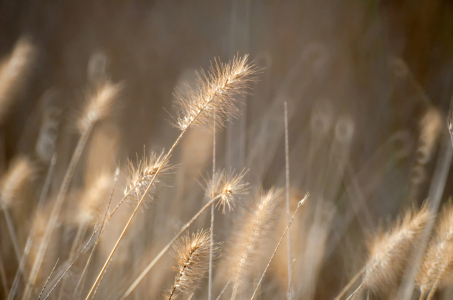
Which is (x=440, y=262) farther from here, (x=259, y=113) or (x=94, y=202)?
(x=259, y=113)

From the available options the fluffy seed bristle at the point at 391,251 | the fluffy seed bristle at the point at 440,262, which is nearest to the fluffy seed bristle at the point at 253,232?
the fluffy seed bristle at the point at 391,251

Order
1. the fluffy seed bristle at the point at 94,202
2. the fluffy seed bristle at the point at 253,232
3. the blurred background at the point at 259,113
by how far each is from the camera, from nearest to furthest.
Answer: the fluffy seed bristle at the point at 253,232 < the fluffy seed bristle at the point at 94,202 < the blurred background at the point at 259,113

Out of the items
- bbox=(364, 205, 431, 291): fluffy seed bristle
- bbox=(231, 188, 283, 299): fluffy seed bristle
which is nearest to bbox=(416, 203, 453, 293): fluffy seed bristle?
bbox=(364, 205, 431, 291): fluffy seed bristle

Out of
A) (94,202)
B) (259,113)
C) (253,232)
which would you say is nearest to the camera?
(253,232)

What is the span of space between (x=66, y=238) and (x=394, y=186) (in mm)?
1633

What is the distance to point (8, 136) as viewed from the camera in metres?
1.28

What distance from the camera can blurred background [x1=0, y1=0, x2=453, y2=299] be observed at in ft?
4.06

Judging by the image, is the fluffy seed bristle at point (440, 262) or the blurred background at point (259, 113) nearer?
the fluffy seed bristle at point (440, 262)

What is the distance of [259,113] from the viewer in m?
1.54

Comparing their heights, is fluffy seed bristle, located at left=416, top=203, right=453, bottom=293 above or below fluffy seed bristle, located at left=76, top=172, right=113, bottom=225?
below

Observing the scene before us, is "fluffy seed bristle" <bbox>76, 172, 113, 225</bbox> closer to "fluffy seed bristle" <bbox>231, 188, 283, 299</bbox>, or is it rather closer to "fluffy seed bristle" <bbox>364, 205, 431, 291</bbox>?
"fluffy seed bristle" <bbox>231, 188, 283, 299</bbox>

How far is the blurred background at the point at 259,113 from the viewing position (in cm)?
124

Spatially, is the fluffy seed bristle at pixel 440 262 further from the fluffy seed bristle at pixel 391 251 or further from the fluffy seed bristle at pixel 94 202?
the fluffy seed bristle at pixel 94 202

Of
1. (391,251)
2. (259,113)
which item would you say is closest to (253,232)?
(391,251)
